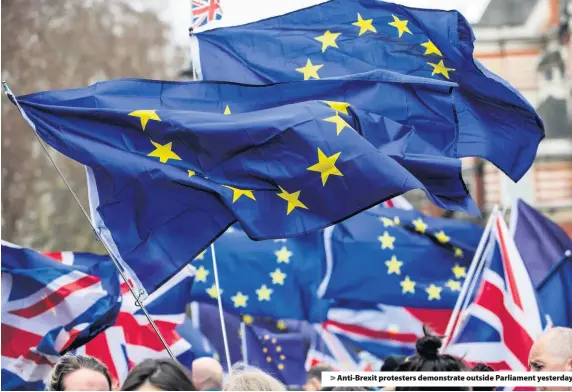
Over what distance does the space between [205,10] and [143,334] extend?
8.18ft

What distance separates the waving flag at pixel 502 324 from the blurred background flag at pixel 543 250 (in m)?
0.87

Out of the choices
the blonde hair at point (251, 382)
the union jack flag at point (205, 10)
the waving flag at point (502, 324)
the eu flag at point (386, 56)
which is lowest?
the blonde hair at point (251, 382)

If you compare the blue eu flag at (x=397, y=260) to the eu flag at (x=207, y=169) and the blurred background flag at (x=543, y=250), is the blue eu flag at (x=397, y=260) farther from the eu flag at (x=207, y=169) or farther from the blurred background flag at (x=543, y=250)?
the eu flag at (x=207, y=169)

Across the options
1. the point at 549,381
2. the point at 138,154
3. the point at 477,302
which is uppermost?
the point at 138,154

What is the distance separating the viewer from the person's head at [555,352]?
205 inches

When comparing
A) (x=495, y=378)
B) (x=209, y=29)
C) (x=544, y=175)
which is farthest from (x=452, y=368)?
(x=544, y=175)

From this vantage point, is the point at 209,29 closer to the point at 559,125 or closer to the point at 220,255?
the point at 220,255

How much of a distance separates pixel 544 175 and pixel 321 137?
90.8 ft

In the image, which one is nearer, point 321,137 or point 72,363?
point 72,363

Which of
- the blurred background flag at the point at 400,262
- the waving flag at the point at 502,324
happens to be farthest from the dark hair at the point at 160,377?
the blurred background flag at the point at 400,262

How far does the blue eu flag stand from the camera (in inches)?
423

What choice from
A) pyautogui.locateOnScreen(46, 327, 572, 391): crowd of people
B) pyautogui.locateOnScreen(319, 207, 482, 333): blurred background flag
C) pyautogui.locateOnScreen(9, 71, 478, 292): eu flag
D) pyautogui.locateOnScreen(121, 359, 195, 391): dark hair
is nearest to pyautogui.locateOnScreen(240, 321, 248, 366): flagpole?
pyautogui.locateOnScreen(319, 207, 482, 333): blurred background flag

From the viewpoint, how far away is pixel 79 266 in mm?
9117

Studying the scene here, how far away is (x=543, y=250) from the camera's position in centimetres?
1077
